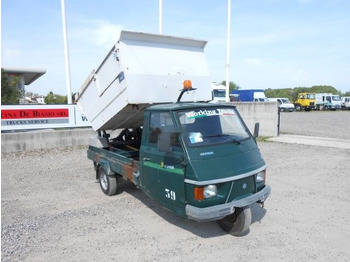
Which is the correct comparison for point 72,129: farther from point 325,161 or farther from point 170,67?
point 325,161

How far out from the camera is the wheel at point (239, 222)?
4.09 metres

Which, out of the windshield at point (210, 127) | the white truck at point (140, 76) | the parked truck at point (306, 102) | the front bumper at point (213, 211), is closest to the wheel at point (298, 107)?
the parked truck at point (306, 102)

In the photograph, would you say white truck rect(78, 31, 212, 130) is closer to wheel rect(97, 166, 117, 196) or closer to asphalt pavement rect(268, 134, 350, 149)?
wheel rect(97, 166, 117, 196)

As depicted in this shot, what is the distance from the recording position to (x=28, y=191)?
6684mm

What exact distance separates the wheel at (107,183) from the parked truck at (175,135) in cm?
2

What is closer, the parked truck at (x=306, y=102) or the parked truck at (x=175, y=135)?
the parked truck at (x=175, y=135)

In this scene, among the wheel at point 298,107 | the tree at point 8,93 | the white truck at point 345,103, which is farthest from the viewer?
the white truck at point 345,103

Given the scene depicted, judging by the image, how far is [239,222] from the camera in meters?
4.14

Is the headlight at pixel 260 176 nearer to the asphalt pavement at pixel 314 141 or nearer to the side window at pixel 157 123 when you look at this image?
the side window at pixel 157 123

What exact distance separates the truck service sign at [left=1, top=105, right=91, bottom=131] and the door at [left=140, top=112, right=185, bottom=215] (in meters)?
8.38

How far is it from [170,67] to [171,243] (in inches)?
135

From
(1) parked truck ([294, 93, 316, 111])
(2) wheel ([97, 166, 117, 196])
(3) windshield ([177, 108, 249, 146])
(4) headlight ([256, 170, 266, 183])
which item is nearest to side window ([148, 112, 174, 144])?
(3) windshield ([177, 108, 249, 146])

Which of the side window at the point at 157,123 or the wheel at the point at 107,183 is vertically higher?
the side window at the point at 157,123

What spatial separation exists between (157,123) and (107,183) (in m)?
2.31
